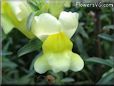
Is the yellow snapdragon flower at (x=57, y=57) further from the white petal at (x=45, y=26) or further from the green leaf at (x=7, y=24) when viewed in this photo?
the green leaf at (x=7, y=24)

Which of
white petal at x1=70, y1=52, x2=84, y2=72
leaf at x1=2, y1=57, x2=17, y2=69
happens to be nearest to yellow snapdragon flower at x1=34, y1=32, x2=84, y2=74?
white petal at x1=70, y1=52, x2=84, y2=72

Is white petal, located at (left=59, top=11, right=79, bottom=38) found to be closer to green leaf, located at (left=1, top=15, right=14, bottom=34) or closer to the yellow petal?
the yellow petal

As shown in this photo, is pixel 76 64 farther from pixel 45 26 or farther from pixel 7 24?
pixel 7 24

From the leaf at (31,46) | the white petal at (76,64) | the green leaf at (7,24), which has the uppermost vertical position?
the green leaf at (7,24)

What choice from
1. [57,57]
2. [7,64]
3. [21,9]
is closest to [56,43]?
[57,57]

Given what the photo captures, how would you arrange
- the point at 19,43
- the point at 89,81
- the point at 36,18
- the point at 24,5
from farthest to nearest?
Answer: the point at 19,43
the point at 89,81
the point at 24,5
the point at 36,18

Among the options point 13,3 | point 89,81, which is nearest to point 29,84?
point 89,81

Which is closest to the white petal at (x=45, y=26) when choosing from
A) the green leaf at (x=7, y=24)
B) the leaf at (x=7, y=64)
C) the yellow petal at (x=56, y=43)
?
the yellow petal at (x=56, y=43)

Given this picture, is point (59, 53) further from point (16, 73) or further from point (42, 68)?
point (16, 73)
